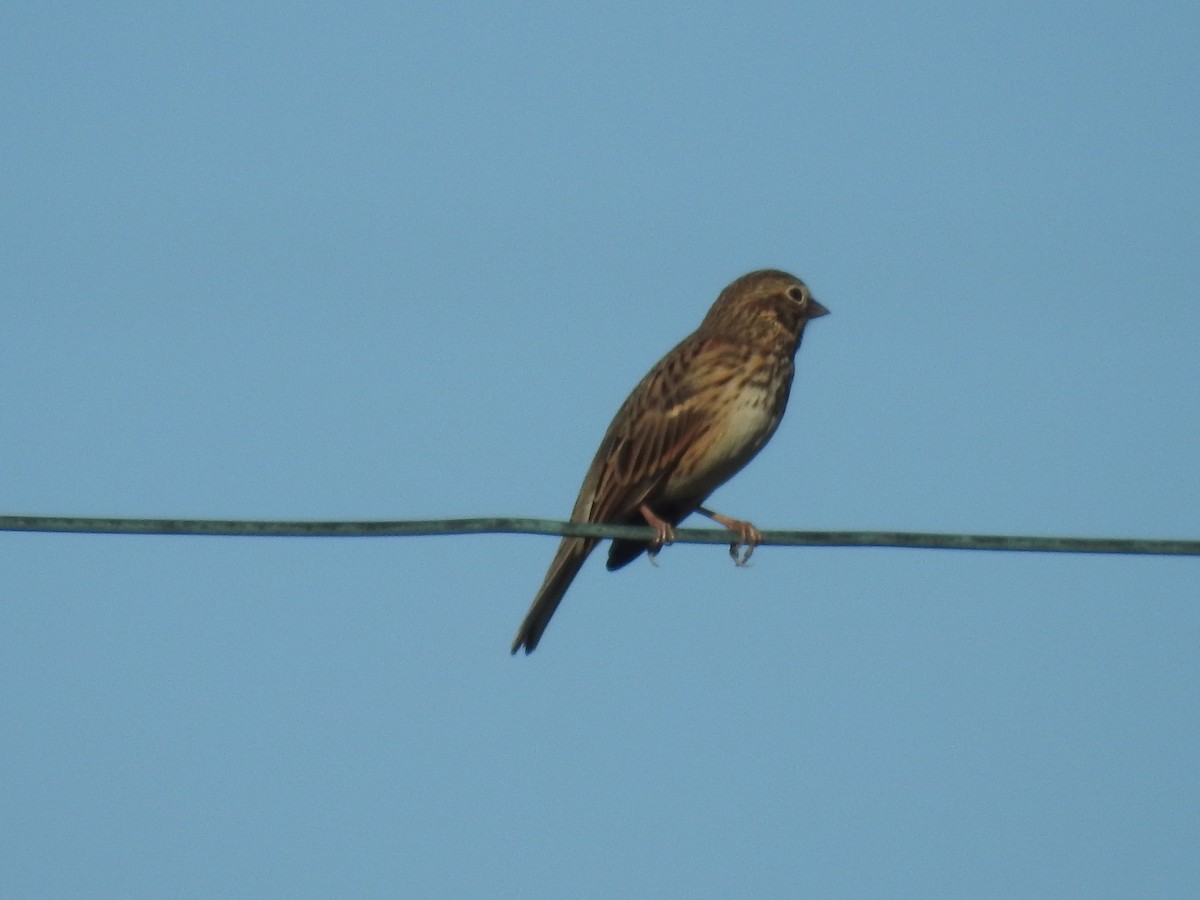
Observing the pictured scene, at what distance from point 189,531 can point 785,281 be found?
607 cm

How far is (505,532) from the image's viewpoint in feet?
22.8

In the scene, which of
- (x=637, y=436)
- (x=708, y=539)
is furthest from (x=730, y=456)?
(x=708, y=539)

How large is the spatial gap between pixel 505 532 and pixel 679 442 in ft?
12.9

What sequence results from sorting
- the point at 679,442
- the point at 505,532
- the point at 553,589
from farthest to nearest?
the point at 679,442
the point at 553,589
the point at 505,532

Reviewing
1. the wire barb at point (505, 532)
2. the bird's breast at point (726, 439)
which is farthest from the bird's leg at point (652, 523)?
the wire barb at point (505, 532)

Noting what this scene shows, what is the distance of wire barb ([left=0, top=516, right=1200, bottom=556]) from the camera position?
22.0 feet

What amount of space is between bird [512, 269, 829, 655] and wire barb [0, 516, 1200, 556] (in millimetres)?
3034

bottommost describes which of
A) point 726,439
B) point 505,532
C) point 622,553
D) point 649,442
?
point 505,532

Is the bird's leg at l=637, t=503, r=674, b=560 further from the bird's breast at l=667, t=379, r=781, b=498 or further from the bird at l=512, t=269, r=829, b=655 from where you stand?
the bird's breast at l=667, t=379, r=781, b=498

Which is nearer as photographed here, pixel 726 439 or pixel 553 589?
pixel 553 589

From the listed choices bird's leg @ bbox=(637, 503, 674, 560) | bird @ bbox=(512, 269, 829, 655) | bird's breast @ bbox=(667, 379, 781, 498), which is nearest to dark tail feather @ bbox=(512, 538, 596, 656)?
bird @ bbox=(512, 269, 829, 655)

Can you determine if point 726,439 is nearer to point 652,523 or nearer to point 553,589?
point 652,523

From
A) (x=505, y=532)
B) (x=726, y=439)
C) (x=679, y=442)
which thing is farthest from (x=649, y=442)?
(x=505, y=532)

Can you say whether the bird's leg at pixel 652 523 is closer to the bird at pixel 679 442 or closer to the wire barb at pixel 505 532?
the bird at pixel 679 442
